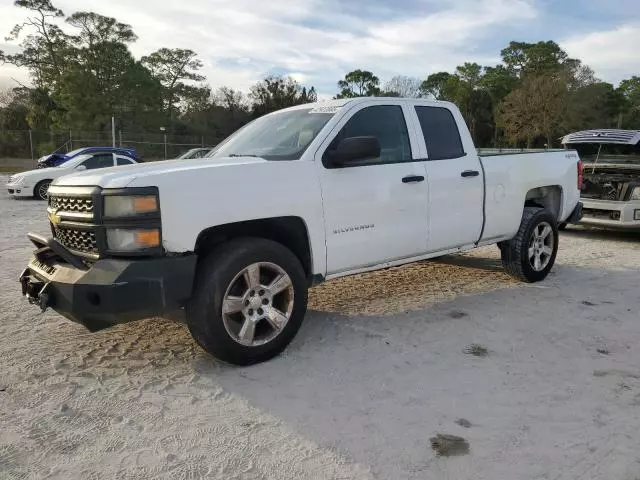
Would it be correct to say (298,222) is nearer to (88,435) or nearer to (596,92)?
(88,435)

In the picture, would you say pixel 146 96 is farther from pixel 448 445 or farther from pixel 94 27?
pixel 448 445

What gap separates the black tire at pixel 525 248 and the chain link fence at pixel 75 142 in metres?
32.6

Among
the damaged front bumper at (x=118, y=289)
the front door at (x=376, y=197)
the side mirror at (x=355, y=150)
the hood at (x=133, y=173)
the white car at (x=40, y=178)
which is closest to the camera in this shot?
the damaged front bumper at (x=118, y=289)

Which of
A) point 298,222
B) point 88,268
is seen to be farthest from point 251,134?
point 88,268

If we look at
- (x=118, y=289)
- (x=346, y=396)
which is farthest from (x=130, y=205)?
Answer: (x=346, y=396)

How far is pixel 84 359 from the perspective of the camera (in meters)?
3.87

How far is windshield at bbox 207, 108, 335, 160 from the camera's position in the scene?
14.0 feet

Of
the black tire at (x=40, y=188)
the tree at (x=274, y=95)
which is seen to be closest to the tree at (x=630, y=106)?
the tree at (x=274, y=95)

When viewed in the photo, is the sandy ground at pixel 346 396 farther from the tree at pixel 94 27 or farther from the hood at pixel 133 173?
the tree at pixel 94 27

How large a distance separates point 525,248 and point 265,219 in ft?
11.3

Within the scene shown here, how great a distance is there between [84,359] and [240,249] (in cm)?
143

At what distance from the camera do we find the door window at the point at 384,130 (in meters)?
4.44

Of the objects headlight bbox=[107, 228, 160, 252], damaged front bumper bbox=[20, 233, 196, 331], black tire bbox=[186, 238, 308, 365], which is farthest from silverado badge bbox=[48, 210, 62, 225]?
black tire bbox=[186, 238, 308, 365]

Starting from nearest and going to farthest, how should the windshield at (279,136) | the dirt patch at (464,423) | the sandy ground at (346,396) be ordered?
1. the sandy ground at (346,396)
2. the dirt patch at (464,423)
3. the windshield at (279,136)
